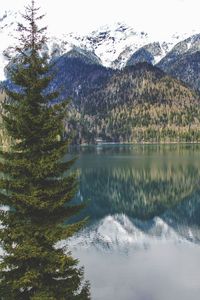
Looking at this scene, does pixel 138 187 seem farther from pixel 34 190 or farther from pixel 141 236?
pixel 34 190

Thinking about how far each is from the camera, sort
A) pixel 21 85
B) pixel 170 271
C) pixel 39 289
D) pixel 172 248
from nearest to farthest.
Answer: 1. pixel 39 289
2. pixel 21 85
3. pixel 170 271
4. pixel 172 248

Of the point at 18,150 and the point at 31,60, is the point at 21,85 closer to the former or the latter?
the point at 31,60

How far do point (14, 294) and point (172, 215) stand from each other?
69032mm

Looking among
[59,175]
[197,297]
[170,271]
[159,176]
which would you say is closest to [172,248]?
[170,271]

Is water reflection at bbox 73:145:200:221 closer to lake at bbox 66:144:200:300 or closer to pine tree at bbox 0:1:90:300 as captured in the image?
lake at bbox 66:144:200:300

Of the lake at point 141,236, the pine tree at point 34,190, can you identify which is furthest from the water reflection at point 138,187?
the pine tree at point 34,190

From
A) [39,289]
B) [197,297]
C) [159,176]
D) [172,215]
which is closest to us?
[39,289]

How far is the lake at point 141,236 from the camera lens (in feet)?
155

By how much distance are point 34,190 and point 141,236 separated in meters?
50.6

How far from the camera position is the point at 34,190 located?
25.4m

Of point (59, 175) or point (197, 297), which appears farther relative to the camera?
point (197, 297)

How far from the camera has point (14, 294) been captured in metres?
25.6

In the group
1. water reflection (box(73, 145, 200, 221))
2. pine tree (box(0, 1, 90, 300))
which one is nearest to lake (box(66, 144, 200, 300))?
water reflection (box(73, 145, 200, 221))

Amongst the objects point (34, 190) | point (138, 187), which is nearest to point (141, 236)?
point (34, 190)
